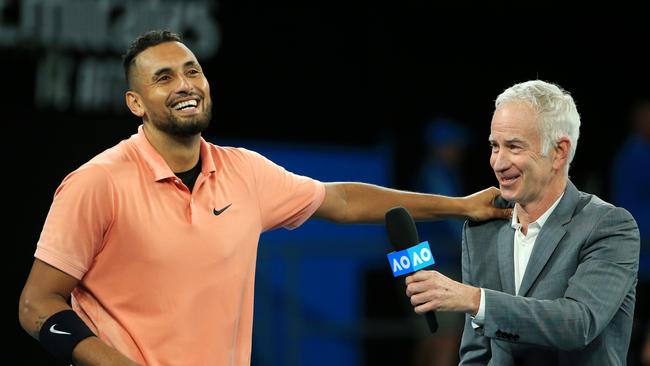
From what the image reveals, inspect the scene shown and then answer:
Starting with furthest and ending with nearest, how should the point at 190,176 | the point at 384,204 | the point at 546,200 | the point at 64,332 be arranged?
1. the point at 384,204
2. the point at 190,176
3. the point at 546,200
4. the point at 64,332

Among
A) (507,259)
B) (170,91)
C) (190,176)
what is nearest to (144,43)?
(170,91)

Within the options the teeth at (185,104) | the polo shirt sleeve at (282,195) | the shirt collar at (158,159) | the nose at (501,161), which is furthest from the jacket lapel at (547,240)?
the teeth at (185,104)

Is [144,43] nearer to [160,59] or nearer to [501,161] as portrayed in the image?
[160,59]

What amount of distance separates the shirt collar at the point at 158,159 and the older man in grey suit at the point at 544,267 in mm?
855

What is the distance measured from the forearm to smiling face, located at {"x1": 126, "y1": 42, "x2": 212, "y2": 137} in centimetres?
63

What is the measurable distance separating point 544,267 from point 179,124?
120 cm

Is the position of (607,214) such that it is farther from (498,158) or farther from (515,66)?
(515,66)

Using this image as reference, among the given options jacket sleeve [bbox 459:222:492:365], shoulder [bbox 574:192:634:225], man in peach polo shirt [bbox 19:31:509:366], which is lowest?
jacket sleeve [bbox 459:222:492:365]

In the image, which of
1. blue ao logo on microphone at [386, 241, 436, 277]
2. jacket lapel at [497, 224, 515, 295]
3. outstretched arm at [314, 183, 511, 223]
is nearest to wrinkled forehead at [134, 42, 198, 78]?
outstretched arm at [314, 183, 511, 223]

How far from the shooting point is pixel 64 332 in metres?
3.10

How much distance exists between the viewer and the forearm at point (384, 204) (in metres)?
3.74

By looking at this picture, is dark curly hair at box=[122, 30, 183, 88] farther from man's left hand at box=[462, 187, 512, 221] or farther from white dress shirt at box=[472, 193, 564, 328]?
white dress shirt at box=[472, 193, 564, 328]

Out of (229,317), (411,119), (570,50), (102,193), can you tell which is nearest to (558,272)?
(229,317)

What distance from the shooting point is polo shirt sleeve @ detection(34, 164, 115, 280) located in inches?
124
